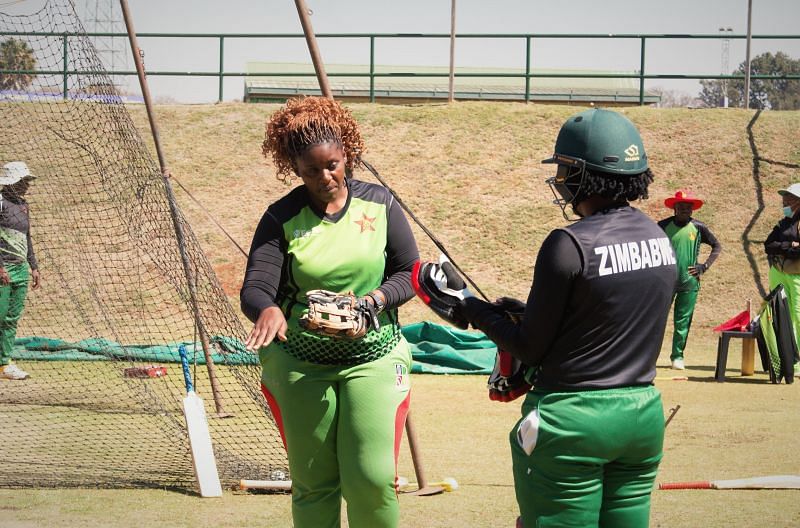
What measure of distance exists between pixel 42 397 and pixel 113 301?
6.17 m

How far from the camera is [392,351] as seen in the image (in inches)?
167

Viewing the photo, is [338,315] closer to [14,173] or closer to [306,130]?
[306,130]

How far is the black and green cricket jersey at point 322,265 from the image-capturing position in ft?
13.3

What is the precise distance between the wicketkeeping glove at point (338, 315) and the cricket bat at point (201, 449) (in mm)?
2895

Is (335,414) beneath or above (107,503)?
above

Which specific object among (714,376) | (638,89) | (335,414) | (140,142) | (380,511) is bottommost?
(714,376)

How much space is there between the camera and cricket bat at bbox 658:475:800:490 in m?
6.54

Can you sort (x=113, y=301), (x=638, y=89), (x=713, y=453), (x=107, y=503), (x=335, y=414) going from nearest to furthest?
(x=335, y=414) < (x=107, y=503) < (x=713, y=453) < (x=113, y=301) < (x=638, y=89)

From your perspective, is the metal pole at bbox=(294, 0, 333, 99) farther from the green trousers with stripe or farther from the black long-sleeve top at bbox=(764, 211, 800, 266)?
the green trousers with stripe

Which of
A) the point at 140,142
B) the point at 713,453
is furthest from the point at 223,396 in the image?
the point at 713,453

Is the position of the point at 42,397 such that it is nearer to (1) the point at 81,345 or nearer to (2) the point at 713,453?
(1) the point at 81,345

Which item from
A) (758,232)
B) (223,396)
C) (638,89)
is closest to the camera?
(223,396)

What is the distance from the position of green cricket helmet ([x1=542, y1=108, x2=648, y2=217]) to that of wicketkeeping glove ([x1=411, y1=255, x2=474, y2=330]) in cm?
49

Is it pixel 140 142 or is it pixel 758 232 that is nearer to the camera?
pixel 140 142
